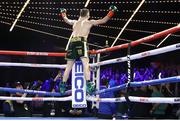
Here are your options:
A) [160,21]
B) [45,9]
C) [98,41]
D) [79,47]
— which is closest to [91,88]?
[79,47]

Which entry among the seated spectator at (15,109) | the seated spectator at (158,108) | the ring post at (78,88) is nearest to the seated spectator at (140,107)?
the seated spectator at (158,108)

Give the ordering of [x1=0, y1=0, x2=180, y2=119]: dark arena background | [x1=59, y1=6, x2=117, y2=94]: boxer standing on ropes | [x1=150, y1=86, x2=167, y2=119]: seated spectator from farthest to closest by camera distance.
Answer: [x1=0, y1=0, x2=180, y2=119]: dark arena background < [x1=150, y1=86, x2=167, y2=119]: seated spectator < [x1=59, y1=6, x2=117, y2=94]: boxer standing on ropes

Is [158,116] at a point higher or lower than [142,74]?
lower

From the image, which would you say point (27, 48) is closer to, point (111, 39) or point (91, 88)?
point (111, 39)

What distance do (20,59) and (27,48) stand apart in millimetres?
1307

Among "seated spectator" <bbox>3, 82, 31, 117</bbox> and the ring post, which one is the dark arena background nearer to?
"seated spectator" <bbox>3, 82, 31, 117</bbox>

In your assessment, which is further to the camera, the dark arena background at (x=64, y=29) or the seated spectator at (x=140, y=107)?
the dark arena background at (x=64, y=29)

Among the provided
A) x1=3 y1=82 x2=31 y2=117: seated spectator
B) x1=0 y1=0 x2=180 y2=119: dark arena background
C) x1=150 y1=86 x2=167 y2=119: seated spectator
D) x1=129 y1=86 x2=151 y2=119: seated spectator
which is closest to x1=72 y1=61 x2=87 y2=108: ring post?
x1=129 y1=86 x2=151 y2=119: seated spectator

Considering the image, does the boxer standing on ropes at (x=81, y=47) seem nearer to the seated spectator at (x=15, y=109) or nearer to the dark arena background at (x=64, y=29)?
the seated spectator at (x=15, y=109)

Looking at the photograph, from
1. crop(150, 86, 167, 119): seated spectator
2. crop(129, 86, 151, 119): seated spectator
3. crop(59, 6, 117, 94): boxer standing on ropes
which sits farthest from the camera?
crop(150, 86, 167, 119): seated spectator

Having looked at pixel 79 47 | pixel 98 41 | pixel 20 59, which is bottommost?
pixel 79 47

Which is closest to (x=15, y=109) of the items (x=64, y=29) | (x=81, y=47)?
(x=81, y=47)

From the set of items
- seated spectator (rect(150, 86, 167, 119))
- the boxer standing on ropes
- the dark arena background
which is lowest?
seated spectator (rect(150, 86, 167, 119))

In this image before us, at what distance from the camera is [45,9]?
32.9 ft
